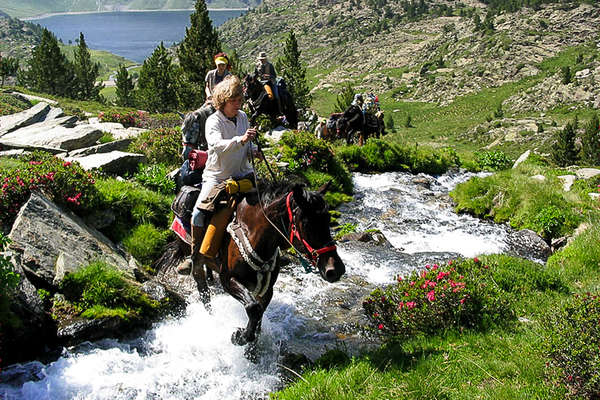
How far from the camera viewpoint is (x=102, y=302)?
7297mm

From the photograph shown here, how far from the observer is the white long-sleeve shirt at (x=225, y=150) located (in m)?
5.99

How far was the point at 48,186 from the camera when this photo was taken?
29.9 feet

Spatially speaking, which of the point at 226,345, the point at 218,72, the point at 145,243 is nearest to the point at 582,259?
the point at 226,345

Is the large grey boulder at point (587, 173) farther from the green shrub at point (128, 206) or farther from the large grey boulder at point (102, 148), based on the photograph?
the large grey boulder at point (102, 148)

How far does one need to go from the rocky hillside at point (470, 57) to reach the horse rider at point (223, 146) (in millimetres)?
82308

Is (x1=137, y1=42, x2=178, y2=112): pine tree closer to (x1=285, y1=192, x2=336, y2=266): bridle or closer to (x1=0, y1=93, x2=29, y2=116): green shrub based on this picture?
(x1=0, y1=93, x2=29, y2=116): green shrub

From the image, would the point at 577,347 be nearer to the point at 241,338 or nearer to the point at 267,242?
the point at 267,242

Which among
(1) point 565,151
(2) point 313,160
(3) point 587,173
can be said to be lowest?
(1) point 565,151

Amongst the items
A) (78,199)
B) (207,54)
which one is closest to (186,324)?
(78,199)

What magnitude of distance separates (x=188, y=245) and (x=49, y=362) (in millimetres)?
2999

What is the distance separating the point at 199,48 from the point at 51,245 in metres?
38.7

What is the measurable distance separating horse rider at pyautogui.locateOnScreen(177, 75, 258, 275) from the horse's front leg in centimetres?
90

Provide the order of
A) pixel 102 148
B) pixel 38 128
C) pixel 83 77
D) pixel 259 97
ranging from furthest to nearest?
pixel 83 77, pixel 38 128, pixel 259 97, pixel 102 148

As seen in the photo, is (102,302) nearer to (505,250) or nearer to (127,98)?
(505,250)
